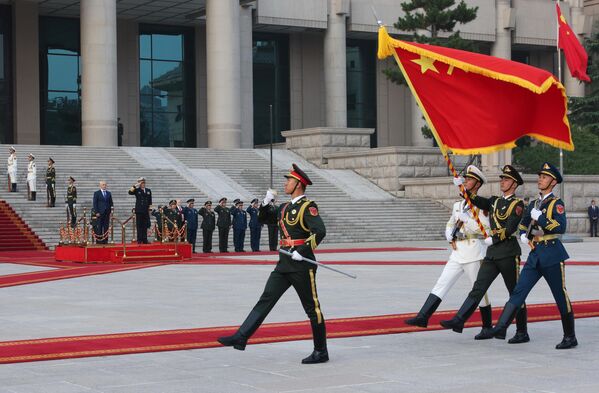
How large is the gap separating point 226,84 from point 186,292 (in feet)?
101

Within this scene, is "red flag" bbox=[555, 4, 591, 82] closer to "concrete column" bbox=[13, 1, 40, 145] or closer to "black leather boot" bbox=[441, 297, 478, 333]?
"black leather boot" bbox=[441, 297, 478, 333]

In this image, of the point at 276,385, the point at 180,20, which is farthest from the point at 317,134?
the point at 276,385

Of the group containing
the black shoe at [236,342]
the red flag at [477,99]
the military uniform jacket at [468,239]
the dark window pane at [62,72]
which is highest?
the dark window pane at [62,72]

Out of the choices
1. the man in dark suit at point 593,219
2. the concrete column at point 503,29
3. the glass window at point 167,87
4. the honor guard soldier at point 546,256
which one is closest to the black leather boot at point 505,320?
the honor guard soldier at point 546,256

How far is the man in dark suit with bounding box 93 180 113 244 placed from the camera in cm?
2742

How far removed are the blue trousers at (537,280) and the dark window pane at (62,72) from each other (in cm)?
4356

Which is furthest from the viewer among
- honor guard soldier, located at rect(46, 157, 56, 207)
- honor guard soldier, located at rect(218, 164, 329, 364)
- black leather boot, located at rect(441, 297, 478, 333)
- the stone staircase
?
the stone staircase

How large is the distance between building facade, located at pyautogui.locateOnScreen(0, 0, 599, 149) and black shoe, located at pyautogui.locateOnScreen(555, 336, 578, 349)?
35126 millimetres

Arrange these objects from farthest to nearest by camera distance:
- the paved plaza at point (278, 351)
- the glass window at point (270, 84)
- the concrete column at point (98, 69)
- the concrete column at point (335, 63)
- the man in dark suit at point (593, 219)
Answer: the glass window at point (270, 84), the concrete column at point (335, 63), the concrete column at point (98, 69), the man in dark suit at point (593, 219), the paved plaza at point (278, 351)

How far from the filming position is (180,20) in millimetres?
53969

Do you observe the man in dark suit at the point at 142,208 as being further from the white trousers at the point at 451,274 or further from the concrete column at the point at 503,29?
the concrete column at the point at 503,29

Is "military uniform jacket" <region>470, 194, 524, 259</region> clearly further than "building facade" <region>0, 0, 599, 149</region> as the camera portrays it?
No

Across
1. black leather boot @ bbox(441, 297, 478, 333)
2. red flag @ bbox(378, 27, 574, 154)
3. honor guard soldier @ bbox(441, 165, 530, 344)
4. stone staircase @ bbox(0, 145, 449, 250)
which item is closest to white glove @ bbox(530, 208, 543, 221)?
honor guard soldier @ bbox(441, 165, 530, 344)

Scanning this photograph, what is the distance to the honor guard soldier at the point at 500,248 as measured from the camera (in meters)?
11.3
